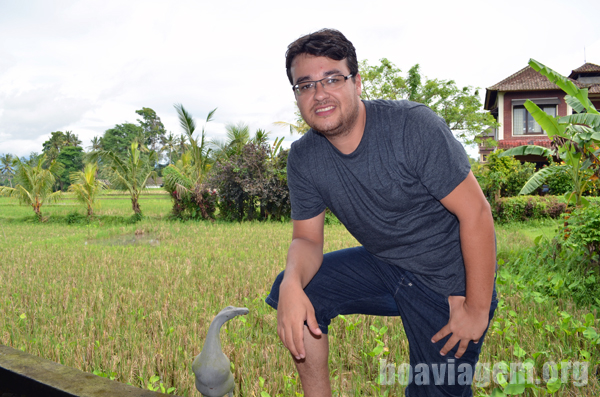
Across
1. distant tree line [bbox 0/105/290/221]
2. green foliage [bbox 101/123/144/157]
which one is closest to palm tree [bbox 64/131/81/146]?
green foliage [bbox 101/123/144/157]

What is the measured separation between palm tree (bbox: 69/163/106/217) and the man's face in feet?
45.2

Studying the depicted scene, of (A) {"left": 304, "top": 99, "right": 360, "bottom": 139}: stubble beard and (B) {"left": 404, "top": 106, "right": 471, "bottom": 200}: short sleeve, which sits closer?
(B) {"left": 404, "top": 106, "right": 471, "bottom": 200}: short sleeve

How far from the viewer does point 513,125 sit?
20.0 m

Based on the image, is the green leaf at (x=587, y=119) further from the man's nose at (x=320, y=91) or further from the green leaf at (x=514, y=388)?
the man's nose at (x=320, y=91)

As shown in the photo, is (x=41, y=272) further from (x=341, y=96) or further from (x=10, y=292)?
(x=341, y=96)

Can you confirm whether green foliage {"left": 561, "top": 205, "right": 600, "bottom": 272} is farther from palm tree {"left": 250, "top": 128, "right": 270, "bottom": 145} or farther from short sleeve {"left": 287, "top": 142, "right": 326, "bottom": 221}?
palm tree {"left": 250, "top": 128, "right": 270, "bottom": 145}

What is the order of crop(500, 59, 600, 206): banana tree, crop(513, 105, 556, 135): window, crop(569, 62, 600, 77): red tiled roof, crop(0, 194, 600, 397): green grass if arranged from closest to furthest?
crop(0, 194, 600, 397): green grass → crop(500, 59, 600, 206): banana tree → crop(513, 105, 556, 135): window → crop(569, 62, 600, 77): red tiled roof

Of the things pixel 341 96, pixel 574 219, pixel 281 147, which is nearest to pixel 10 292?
pixel 341 96

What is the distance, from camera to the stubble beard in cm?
183

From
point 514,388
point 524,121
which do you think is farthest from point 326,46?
point 524,121

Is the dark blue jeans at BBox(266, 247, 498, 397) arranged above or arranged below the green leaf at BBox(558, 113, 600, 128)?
below

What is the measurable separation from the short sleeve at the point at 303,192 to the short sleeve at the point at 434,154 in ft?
1.79

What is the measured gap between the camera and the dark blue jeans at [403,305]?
1764 mm

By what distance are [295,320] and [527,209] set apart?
10926 mm
